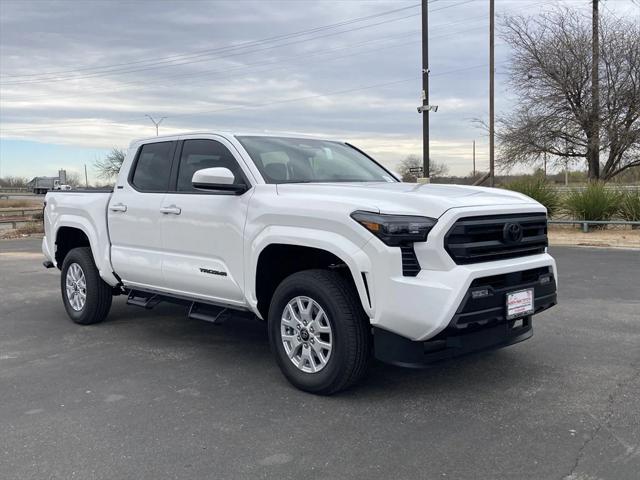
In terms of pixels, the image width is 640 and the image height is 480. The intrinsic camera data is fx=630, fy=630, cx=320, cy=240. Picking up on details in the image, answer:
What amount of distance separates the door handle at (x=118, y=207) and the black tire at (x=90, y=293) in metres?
0.84

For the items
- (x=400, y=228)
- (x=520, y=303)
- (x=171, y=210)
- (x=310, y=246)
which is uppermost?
(x=171, y=210)

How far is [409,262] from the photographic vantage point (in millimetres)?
3988

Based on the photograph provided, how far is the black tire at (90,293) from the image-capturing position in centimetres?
666

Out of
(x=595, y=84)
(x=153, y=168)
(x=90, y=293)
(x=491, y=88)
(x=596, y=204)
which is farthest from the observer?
(x=491, y=88)

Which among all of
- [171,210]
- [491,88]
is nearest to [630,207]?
[491,88]

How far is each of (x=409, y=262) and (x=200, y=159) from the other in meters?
2.41

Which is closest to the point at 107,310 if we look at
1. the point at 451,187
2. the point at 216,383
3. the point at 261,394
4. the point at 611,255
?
the point at 216,383

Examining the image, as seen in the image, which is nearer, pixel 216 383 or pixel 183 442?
pixel 183 442

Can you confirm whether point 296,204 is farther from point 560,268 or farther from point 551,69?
point 551,69

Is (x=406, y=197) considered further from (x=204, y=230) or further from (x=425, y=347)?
(x=204, y=230)

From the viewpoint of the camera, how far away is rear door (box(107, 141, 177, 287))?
18.8ft

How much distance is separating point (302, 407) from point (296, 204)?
141 centimetres

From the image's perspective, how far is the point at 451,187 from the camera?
494cm

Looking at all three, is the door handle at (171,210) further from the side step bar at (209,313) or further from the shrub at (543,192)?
the shrub at (543,192)
